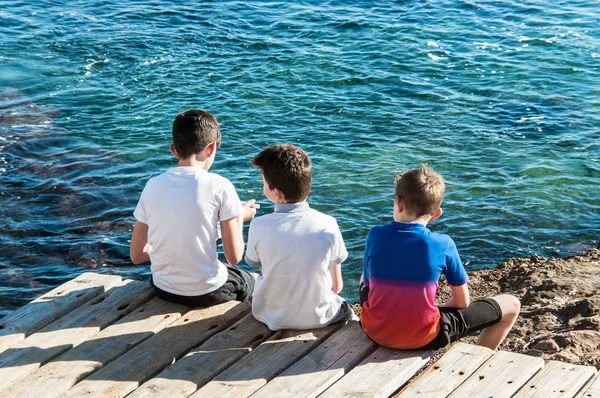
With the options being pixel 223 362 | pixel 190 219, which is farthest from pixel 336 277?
pixel 190 219

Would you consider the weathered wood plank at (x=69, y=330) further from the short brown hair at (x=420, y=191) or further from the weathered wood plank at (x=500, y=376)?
the weathered wood plank at (x=500, y=376)

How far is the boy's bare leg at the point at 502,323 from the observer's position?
5.57 meters

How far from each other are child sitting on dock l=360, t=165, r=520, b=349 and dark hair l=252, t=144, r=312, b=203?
1.81 ft

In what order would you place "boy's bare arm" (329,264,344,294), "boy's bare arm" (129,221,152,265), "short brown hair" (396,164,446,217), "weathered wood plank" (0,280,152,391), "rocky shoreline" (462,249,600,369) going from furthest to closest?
"rocky shoreline" (462,249,600,369)
"boy's bare arm" (129,221,152,265)
"boy's bare arm" (329,264,344,294)
"weathered wood plank" (0,280,152,391)
"short brown hair" (396,164,446,217)

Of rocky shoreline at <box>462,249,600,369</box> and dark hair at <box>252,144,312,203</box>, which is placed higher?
dark hair at <box>252,144,312,203</box>

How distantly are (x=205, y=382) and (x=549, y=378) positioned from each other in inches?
82.3

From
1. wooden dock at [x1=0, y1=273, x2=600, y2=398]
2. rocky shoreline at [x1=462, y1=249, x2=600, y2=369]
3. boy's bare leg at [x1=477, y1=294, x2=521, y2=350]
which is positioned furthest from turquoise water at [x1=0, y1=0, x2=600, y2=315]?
wooden dock at [x1=0, y1=273, x2=600, y2=398]

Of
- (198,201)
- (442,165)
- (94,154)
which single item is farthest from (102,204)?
A: (198,201)

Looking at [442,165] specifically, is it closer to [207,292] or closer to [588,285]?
[588,285]

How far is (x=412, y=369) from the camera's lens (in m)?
5.05

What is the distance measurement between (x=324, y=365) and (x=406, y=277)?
2.43 ft

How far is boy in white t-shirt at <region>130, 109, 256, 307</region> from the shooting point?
549cm

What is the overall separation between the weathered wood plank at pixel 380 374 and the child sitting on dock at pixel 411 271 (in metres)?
0.08

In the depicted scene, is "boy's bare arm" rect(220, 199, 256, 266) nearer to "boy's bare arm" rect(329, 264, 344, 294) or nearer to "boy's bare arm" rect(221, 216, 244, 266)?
"boy's bare arm" rect(221, 216, 244, 266)
